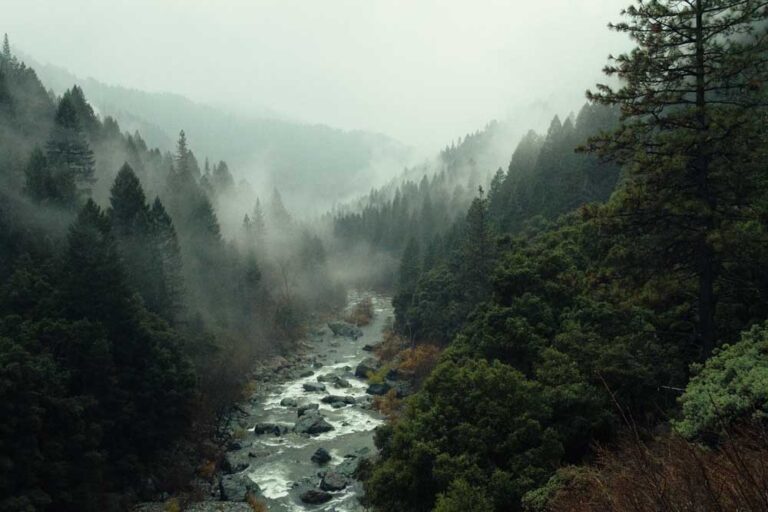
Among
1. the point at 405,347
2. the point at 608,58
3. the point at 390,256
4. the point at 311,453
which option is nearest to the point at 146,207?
the point at 311,453

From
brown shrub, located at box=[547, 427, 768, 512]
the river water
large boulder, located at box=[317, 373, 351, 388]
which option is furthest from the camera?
large boulder, located at box=[317, 373, 351, 388]

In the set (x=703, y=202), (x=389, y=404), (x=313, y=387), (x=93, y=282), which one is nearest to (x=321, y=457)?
(x=389, y=404)

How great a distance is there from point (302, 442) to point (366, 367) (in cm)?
2141

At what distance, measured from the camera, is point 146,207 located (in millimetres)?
56031

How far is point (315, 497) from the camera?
3450cm

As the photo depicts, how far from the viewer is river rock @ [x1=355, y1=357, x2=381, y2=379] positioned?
212 ft

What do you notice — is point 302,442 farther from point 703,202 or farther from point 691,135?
point 691,135

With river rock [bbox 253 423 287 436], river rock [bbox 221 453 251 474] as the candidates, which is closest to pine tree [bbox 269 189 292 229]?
river rock [bbox 253 423 287 436]

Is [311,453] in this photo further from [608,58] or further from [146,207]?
[608,58]

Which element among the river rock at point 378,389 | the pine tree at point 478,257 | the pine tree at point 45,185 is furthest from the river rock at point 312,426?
the pine tree at point 45,185

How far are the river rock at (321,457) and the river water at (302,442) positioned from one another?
0.30 meters

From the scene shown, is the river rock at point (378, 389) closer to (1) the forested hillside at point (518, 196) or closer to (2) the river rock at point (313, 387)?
(2) the river rock at point (313, 387)

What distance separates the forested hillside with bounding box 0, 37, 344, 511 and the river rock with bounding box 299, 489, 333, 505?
8.99 m

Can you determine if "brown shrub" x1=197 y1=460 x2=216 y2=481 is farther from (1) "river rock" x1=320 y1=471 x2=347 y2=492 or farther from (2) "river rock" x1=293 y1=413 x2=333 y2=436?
(2) "river rock" x1=293 y1=413 x2=333 y2=436
